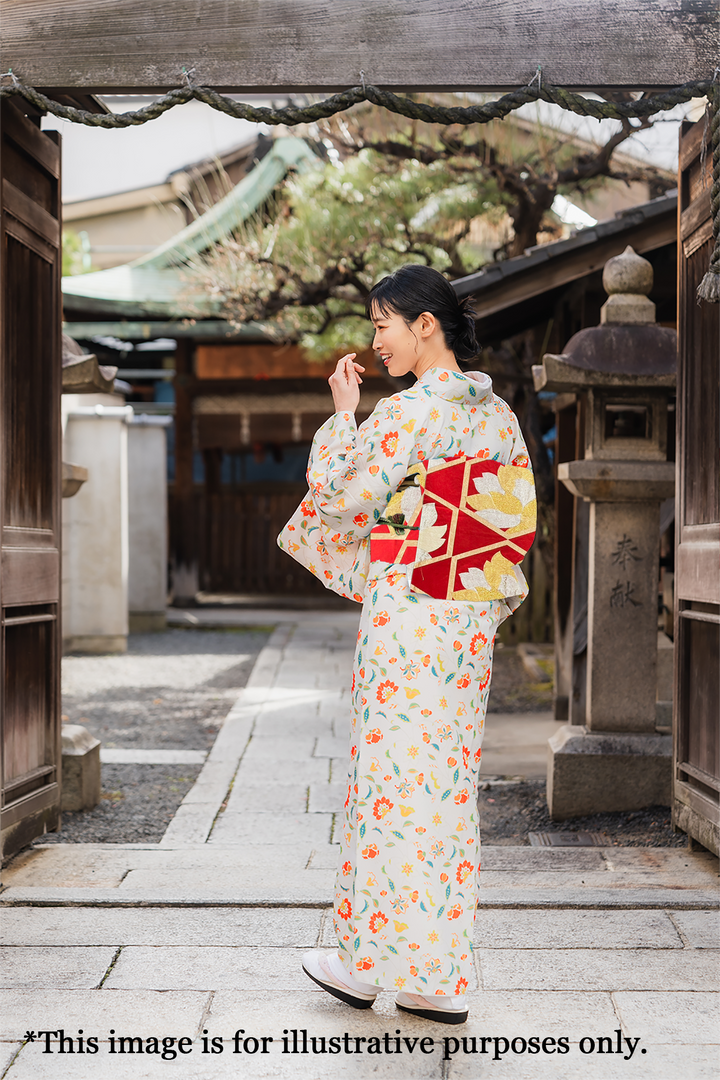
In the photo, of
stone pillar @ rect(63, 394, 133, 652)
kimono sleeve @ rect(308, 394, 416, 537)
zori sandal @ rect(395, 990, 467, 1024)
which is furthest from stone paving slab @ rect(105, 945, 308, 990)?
stone pillar @ rect(63, 394, 133, 652)

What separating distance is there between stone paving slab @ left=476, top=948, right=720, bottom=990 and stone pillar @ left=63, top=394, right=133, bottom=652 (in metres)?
9.06

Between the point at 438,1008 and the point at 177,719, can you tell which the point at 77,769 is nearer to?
the point at 438,1008

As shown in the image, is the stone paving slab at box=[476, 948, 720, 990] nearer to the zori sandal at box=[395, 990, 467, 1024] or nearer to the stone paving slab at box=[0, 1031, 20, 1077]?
the zori sandal at box=[395, 990, 467, 1024]

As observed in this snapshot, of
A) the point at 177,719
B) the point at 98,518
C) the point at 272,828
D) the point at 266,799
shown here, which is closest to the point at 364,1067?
the point at 272,828

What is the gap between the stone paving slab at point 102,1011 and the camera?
8.86 ft

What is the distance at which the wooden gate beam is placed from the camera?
364cm

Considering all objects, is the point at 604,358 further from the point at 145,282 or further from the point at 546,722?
the point at 145,282

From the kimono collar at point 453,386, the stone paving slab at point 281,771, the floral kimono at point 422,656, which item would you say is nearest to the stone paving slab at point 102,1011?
the floral kimono at point 422,656

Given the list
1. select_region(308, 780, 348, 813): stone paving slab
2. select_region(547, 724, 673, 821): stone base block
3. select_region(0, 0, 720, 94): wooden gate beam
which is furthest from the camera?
select_region(308, 780, 348, 813): stone paving slab

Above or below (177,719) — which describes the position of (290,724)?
above

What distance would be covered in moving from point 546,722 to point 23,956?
5222 millimetres

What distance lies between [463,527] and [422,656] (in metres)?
0.36

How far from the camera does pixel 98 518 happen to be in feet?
38.1

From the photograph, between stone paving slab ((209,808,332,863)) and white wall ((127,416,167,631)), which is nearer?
stone paving slab ((209,808,332,863))
